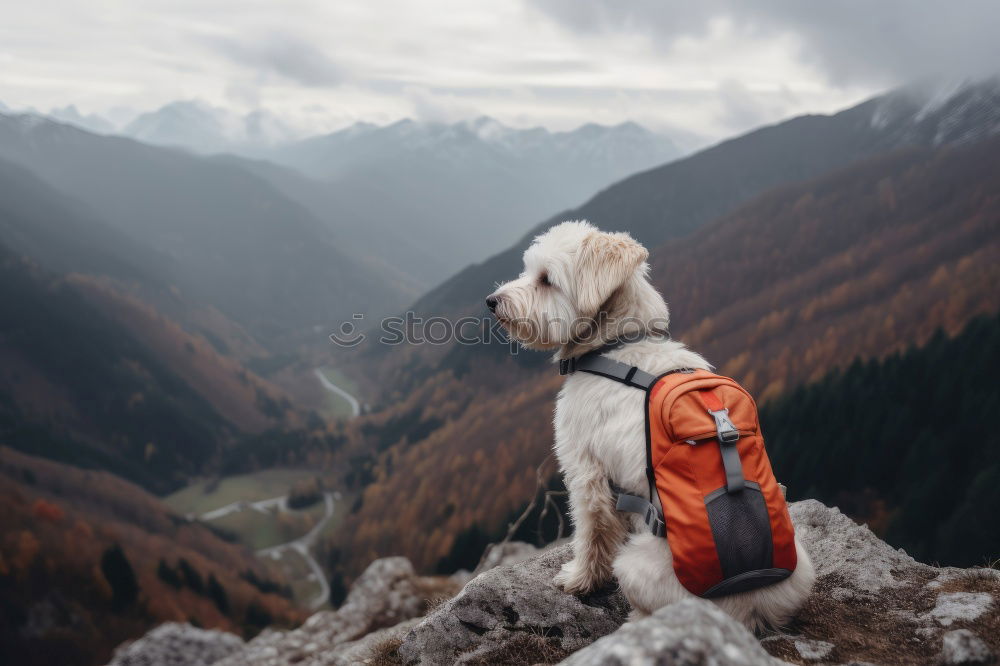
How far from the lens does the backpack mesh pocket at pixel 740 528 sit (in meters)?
3.45

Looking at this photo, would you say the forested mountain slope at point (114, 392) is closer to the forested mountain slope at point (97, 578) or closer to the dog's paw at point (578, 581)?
the forested mountain slope at point (97, 578)

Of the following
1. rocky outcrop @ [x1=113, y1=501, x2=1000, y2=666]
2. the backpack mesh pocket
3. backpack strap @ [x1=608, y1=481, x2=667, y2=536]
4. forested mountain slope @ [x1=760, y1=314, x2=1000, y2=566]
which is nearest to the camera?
rocky outcrop @ [x1=113, y1=501, x2=1000, y2=666]

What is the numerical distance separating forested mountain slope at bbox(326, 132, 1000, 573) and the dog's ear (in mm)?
49996

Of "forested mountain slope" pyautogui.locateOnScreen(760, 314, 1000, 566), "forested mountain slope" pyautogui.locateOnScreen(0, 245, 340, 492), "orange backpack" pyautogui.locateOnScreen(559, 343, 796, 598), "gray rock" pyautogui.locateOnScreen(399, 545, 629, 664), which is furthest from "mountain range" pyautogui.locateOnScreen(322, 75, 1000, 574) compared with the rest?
"orange backpack" pyautogui.locateOnScreen(559, 343, 796, 598)

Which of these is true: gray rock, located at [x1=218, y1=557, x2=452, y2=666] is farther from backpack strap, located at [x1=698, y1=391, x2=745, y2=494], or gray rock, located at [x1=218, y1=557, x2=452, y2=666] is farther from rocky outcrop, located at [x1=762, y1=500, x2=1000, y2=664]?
backpack strap, located at [x1=698, y1=391, x2=745, y2=494]

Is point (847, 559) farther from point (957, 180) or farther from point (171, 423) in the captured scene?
point (171, 423)

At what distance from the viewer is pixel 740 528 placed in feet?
11.4

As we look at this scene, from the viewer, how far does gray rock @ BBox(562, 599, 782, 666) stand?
2463 mm

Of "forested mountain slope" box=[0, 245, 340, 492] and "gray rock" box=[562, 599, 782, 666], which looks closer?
"gray rock" box=[562, 599, 782, 666]

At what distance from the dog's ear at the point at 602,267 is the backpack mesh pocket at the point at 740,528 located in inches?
63.4

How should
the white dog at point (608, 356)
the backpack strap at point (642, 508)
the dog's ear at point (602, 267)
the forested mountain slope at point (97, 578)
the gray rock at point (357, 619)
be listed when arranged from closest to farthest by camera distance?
the backpack strap at point (642, 508) < the white dog at point (608, 356) < the dog's ear at point (602, 267) < the gray rock at point (357, 619) < the forested mountain slope at point (97, 578)

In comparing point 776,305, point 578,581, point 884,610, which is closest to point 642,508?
point 578,581

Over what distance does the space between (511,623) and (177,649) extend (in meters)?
26.3

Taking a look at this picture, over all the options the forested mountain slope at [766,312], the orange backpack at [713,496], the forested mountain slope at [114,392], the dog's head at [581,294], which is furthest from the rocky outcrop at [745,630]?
the forested mountain slope at [114,392]
